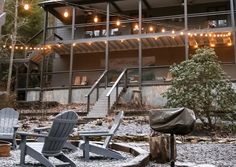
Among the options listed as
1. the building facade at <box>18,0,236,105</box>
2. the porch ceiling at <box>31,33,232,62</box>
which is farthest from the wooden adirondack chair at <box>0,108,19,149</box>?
the porch ceiling at <box>31,33,232,62</box>

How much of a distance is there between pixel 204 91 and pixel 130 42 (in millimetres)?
8956

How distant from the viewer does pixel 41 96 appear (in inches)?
774

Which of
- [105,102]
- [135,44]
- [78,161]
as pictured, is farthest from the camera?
[135,44]

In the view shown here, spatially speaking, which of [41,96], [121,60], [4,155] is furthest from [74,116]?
[121,60]

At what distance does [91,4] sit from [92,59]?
3.33m

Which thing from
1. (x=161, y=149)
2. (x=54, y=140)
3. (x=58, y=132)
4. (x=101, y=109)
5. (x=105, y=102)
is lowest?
(x=161, y=149)

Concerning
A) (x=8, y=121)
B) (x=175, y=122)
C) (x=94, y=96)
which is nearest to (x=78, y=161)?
(x=175, y=122)

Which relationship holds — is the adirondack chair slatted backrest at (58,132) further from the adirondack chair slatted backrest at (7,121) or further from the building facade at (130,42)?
the building facade at (130,42)

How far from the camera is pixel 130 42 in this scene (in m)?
20.0

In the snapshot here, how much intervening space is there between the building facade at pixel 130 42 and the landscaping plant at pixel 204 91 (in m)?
5.10

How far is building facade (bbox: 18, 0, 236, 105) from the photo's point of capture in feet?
60.5

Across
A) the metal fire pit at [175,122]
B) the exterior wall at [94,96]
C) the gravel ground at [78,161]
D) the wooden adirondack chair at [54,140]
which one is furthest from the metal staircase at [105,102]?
the wooden adirondack chair at [54,140]

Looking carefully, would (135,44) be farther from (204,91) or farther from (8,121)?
(8,121)

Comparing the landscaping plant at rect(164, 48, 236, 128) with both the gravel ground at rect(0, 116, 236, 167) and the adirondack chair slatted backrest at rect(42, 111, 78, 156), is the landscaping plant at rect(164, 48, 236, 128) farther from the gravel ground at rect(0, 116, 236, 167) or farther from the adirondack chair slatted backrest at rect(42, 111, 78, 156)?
the adirondack chair slatted backrest at rect(42, 111, 78, 156)
